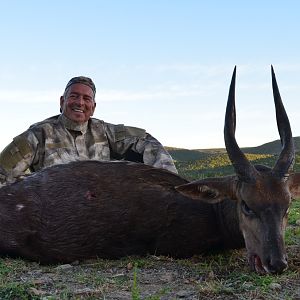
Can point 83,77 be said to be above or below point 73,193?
above

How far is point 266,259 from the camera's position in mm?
4969

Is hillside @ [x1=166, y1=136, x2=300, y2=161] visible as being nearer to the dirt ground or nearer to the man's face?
the man's face

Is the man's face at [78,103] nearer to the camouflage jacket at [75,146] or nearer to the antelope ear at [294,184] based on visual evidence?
the camouflage jacket at [75,146]

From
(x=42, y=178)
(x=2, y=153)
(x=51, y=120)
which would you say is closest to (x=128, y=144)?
(x=51, y=120)

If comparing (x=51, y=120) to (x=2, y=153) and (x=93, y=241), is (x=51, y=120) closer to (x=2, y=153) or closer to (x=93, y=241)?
(x=2, y=153)

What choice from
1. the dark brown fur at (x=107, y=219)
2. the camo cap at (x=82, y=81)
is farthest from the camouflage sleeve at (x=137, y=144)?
the dark brown fur at (x=107, y=219)

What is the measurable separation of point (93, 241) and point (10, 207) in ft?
3.20

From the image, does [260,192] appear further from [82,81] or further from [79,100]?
[82,81]

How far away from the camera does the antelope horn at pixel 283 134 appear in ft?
18.5

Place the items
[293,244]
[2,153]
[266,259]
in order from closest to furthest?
[266,259] → [293,244] → [2,153]

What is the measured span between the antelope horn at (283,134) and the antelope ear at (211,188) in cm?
48

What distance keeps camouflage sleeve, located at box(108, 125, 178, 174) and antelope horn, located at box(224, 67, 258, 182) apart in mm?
2690

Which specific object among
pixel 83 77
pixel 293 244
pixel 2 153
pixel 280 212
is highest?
pixel 83 77

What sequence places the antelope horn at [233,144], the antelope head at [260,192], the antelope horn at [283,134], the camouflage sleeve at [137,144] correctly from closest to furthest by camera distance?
the antelope head at [260,192]
the antelope horn at [233,144]
the antelope horn at [283,134]
the camouflage sleeve at [137,144]
